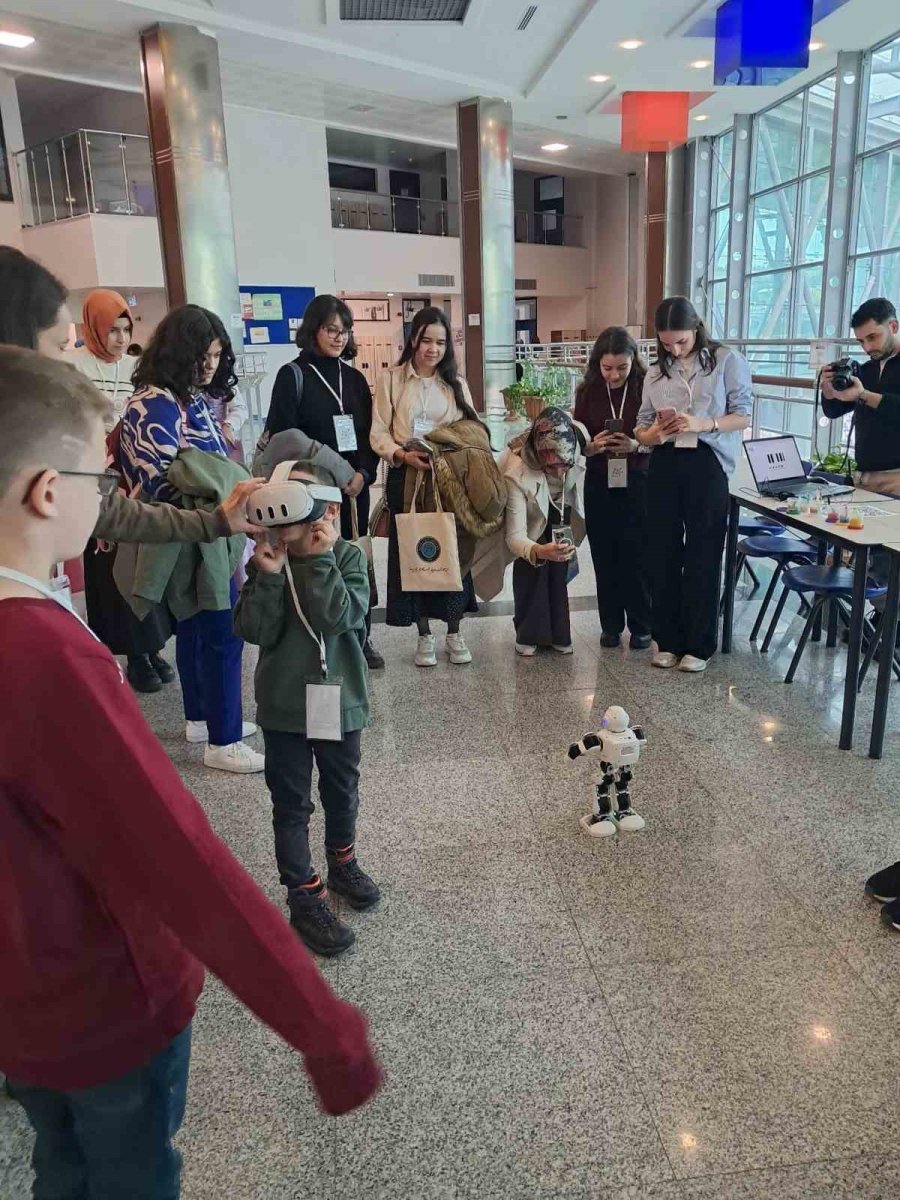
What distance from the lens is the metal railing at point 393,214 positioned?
14492 millimetres

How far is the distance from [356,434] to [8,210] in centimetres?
977

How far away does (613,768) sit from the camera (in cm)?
259

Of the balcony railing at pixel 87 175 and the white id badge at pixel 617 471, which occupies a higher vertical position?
the balcony railing at pixel 87 175

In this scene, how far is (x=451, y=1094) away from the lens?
1.70 metres

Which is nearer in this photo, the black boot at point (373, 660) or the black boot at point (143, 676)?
the black boot at point (143, 676)

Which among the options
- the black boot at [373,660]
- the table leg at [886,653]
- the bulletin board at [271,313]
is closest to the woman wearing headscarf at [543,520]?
the black boot at [373,660]

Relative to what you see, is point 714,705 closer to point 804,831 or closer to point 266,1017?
point 804,831

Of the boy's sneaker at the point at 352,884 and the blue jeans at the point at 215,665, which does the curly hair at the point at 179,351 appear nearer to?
the blue jeans at the point at 215,665

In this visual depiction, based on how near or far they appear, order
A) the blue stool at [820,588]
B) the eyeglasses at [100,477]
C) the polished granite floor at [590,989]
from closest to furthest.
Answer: the eyeglasses at [100,477]
the polished granite floor at [590,989]
the blue stool at [820,588]

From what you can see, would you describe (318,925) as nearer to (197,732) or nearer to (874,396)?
(197,732)

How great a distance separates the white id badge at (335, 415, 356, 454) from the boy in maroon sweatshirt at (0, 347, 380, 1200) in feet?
8.90

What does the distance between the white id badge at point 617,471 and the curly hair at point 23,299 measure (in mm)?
2652

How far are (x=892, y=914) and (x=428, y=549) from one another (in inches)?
85.5

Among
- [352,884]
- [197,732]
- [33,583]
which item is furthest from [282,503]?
[197,732]
